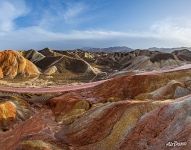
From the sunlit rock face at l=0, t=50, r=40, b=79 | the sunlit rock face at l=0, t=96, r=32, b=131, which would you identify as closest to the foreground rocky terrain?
the sunlit rock face at l=0, t=96, r=32, b=131

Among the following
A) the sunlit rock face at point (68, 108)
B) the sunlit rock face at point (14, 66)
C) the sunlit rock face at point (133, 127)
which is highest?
the sunlit rock face at point (133, 127)

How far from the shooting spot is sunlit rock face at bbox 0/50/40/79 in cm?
9975

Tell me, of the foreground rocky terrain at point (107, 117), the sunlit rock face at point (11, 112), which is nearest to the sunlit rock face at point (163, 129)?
the foreground rocky terrain at point (107, 117)

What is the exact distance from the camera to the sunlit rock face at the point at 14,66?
9975 cm

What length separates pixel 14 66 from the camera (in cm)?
10244

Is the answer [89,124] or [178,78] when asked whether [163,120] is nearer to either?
[89,124]

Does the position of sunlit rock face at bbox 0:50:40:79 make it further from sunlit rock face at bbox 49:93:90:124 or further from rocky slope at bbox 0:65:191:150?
sunlit rock face at bbox 49:93:90:124

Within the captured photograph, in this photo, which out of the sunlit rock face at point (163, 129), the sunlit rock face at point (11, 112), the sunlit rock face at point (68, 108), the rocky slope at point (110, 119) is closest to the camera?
the sunlit rock face at point (163, 129)

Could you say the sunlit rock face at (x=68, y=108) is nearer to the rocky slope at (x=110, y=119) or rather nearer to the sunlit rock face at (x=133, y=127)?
the rocky slope at (x=110, y=119)

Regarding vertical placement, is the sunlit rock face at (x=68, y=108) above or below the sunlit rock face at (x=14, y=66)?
above

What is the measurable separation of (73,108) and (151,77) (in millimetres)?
12338

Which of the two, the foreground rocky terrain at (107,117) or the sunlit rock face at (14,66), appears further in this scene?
the sunlit rock face at (14,66)

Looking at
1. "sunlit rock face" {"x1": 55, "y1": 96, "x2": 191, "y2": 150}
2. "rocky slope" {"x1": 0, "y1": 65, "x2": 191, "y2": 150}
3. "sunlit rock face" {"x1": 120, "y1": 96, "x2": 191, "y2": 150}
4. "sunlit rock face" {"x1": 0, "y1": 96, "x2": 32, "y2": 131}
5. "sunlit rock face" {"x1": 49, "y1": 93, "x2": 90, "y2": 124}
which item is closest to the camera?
"sunlit rock face" {"x1": 120, "y1": 96, "x2": 191, "y2": 150}

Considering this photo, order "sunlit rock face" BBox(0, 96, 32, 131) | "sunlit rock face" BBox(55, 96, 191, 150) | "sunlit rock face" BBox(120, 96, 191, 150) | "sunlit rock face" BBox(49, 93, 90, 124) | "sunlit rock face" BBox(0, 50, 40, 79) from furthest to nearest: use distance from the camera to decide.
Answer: "sunlit rock face" BBox(0, 50, 40, 79) < "sunlit rock face" BBox(0, 96, 32, 131) < "sunlit rock face" BBox(49, 93, 90, 124) < "sunlit rock face" BBox(55, 96, 191, 150) < "sunlit rock face" BBox(120, 96, 191, 150)
